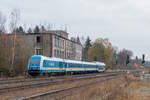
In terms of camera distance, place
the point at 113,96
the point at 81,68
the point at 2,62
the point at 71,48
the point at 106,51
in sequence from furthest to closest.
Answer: the point at 106,51 → the point at 71,48 → the point at 81,68 → the point at 2,62 → the point at 113,96

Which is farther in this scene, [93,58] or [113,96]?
[93,58]

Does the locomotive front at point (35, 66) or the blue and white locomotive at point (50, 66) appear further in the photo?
the blue and white locomotive at point (50, 66)

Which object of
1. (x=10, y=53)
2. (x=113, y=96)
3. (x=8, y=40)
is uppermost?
(x=8, y=40)

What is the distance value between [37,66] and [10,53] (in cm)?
877

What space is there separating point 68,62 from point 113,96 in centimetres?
2896

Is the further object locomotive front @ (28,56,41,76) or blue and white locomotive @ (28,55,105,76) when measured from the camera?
blue and white locomotive @ (28,55,105,76)

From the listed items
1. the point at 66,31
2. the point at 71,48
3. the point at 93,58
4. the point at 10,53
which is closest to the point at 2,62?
the point at 10,53

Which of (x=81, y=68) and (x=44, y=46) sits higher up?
(x=44, y=46)

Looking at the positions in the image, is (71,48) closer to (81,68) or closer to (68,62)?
(81,68)

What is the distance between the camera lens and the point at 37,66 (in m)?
29.5

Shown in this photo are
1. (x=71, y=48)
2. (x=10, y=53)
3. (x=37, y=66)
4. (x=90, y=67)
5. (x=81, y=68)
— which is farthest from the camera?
(x=71, y=48)

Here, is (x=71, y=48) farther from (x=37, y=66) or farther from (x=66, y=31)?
(x=37, y=66)

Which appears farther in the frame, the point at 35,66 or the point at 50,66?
→ the point at 50,66

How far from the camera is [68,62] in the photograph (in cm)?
3966
